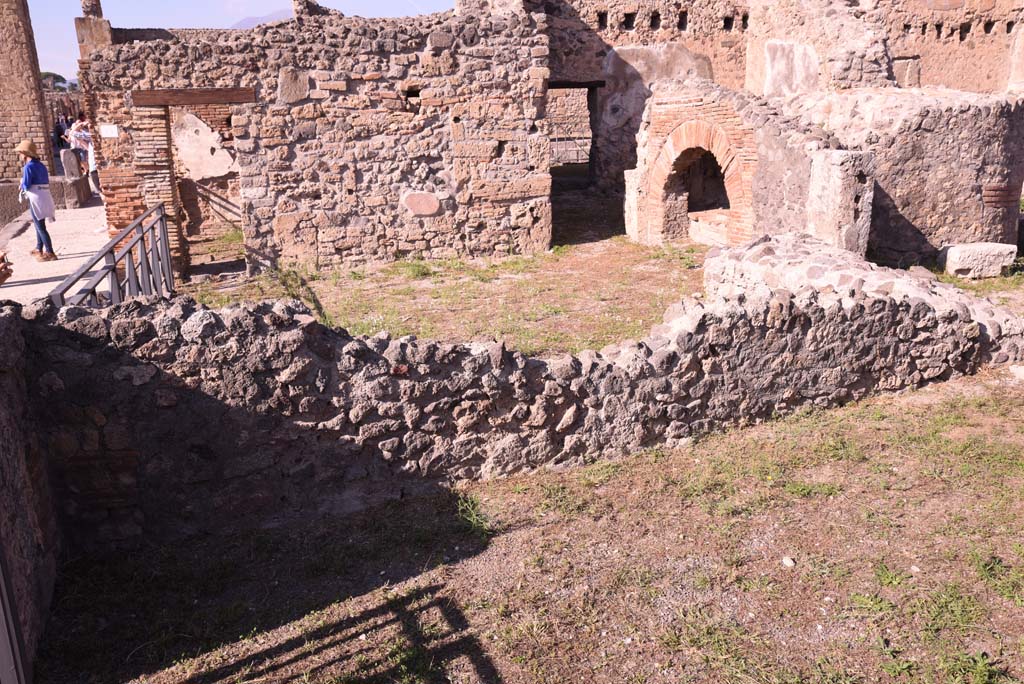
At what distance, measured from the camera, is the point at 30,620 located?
3412 mm

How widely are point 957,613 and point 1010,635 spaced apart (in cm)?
20

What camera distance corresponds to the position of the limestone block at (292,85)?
9953mm

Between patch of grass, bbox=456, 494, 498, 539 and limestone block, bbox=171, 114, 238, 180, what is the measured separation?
35.4 ft

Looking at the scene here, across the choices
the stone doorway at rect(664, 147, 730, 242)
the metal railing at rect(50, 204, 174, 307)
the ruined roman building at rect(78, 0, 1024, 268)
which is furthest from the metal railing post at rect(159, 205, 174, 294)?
the stone doorway at rect(664, 147, 730, 242)

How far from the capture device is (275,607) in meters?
3.77

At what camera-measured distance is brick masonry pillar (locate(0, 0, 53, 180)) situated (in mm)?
18281

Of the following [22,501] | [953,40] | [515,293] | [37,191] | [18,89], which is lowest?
[515,293]

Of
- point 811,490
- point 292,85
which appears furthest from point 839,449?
point 292,85

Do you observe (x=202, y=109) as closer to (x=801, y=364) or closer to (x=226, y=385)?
(x=226, y=385)

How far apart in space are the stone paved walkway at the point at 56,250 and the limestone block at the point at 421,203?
4173mm

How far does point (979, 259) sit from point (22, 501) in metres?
9.29

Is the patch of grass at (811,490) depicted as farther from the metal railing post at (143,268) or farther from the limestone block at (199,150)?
the limestone block at (199,150)

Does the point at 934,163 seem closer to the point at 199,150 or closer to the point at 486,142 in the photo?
the point at 486,142

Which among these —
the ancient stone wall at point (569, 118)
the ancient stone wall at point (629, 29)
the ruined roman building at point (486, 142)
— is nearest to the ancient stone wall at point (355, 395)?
the ruined roman building at point (486, 142)
